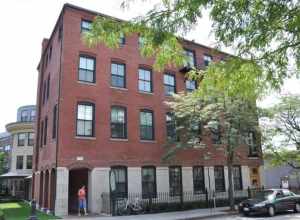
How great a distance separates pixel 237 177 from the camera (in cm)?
2898

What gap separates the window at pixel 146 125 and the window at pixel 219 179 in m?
7.13

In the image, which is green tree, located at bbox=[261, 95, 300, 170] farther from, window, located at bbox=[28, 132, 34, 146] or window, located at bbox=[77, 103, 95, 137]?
window, located at bbox=[28, 132, 34, 146]

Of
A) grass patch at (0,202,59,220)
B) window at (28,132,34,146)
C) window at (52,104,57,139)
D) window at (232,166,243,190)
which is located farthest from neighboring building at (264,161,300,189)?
window at (28,132,34,146)

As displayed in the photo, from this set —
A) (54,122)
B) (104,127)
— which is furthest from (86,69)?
(54,122)

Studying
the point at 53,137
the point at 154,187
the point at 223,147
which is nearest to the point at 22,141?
the point at 53,137

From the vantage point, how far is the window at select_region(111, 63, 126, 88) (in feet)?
77.7

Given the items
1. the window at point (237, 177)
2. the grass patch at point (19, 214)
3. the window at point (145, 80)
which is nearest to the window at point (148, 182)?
the window at point (145, 80)

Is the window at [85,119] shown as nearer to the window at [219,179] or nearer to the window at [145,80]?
the window at [145,80]

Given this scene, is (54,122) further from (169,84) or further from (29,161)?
(29,161)

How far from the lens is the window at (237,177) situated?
94.2ft

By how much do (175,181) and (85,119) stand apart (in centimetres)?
853

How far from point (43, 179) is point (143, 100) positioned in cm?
1014

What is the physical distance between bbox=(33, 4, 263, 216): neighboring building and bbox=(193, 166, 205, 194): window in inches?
3.1

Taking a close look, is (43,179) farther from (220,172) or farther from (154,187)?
(220,172)
